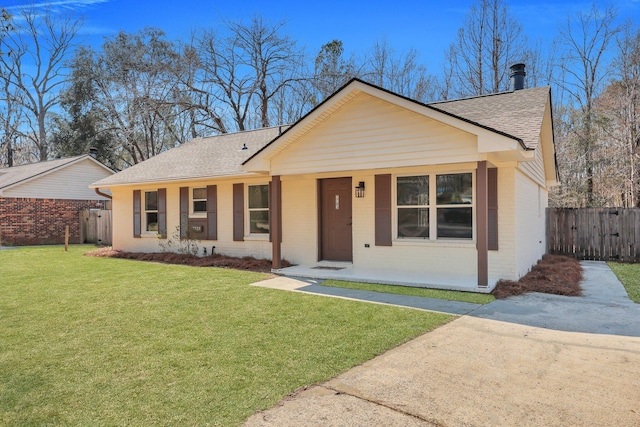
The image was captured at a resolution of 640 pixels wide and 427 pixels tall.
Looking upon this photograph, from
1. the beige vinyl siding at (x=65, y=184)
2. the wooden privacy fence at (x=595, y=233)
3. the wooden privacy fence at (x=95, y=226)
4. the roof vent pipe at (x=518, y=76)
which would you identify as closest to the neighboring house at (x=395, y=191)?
the roof vent pipe at (x=518, y=76)

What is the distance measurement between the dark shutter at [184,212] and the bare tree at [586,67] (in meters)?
17.9

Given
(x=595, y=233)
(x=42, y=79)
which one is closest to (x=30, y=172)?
(x=42, y=79)

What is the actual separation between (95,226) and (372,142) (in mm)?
16983

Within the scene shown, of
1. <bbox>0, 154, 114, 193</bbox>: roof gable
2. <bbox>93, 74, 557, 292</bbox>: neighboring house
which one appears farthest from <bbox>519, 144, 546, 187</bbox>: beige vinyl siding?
<bbox>0, 154, 114, 193</bbox>: roof gable

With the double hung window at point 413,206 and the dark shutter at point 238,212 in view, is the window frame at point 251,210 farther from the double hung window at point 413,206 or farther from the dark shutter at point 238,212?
the double hung window at point 413,206

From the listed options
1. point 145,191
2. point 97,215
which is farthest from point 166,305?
point 97,215

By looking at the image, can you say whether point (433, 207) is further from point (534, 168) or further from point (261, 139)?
point (261, 139)

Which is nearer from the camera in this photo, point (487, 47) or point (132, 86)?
point (487, 47)

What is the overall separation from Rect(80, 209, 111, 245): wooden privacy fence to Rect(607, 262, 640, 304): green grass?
18856 millimetres

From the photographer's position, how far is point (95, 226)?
778 inches

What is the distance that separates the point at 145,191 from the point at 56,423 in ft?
39.0

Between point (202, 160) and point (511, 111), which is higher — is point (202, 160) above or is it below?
below

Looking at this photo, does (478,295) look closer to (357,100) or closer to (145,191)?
(357,100)

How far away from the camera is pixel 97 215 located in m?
19.4
